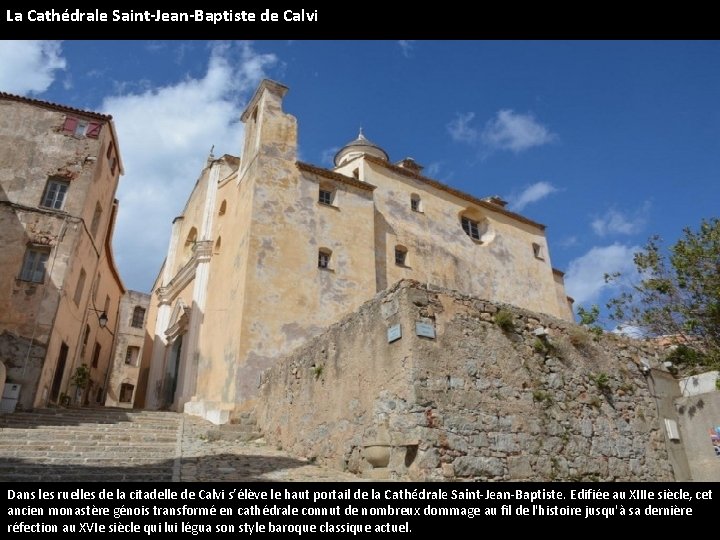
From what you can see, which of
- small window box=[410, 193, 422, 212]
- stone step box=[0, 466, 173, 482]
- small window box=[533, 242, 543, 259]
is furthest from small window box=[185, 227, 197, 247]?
small window box=[533, 242, 543, 259]

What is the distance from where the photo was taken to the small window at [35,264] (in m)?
15.5

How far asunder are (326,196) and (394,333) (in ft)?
45.6

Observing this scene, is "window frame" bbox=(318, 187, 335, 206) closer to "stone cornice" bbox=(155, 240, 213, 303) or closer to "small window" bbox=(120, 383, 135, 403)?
"stone cornice" bbox=(155, 240, 213, 303)

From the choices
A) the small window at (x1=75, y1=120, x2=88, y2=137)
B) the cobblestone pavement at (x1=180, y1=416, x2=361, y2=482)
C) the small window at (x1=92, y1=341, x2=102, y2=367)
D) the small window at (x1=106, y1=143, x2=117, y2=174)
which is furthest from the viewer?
the small window at (x1=92, y1=341, x2=102, y2=367)

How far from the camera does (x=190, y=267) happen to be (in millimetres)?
22016

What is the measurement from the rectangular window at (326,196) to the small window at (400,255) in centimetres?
372

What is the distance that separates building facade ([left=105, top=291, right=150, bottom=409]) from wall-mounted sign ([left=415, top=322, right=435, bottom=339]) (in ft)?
99.7

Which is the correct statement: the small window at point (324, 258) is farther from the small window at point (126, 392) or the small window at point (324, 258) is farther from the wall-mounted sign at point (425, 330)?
the small window at point (126, 392)

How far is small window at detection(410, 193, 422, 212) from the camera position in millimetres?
23875

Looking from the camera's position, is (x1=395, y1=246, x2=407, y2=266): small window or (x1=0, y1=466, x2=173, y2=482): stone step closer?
(x1=0, y1=466, x2=173, y2=482): stone step

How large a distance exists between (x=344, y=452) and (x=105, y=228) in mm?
16450

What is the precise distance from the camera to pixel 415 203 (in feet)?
79.3

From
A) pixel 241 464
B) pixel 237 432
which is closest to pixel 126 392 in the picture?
pixel 237 432
